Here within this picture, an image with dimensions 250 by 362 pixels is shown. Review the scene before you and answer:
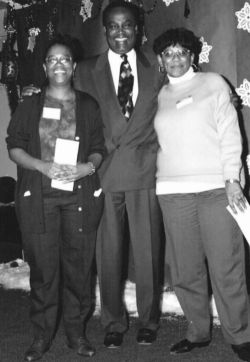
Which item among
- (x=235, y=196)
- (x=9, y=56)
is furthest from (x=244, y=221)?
(x=9, y=56)

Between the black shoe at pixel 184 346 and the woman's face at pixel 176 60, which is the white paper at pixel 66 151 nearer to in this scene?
the woman's face at pixel 176 60

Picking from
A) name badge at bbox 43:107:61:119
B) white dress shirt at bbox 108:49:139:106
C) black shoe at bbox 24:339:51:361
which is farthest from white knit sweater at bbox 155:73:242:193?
black shoe at bbox 24:339:51:361

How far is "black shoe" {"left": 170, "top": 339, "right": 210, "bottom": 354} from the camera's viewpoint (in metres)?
2.33

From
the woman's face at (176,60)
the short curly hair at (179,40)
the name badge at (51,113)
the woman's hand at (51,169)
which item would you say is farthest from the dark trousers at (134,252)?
the short curly hair at (179,40)

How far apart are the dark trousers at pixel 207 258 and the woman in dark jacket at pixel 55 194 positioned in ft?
1.35

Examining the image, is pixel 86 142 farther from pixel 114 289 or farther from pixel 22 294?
pixel 22 294

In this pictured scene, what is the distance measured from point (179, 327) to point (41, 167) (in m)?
1.30

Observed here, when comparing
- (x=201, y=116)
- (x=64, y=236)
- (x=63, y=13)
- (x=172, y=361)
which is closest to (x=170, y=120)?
(x=201, y=116)

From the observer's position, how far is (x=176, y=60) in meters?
2.28

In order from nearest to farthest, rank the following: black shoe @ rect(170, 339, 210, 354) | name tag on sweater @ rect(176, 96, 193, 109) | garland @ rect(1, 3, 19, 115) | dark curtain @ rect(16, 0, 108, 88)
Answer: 1. name tag on sweater @ rect(176, 96, 193, 109)
2. black shoe @ rect(170, 339, 210, 354)
3. dark curtain @ rect(16, 0, 108, 88)
4. garland @ rect(1, 3, 19, 115)

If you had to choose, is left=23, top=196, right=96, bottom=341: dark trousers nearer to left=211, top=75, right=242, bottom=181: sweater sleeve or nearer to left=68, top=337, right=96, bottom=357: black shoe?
left=68, top=337, right=96, bottom=357: black shoe

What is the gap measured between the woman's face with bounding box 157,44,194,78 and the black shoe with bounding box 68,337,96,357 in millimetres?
1383

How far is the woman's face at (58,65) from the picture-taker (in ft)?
7.34

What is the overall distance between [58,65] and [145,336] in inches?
56.8
